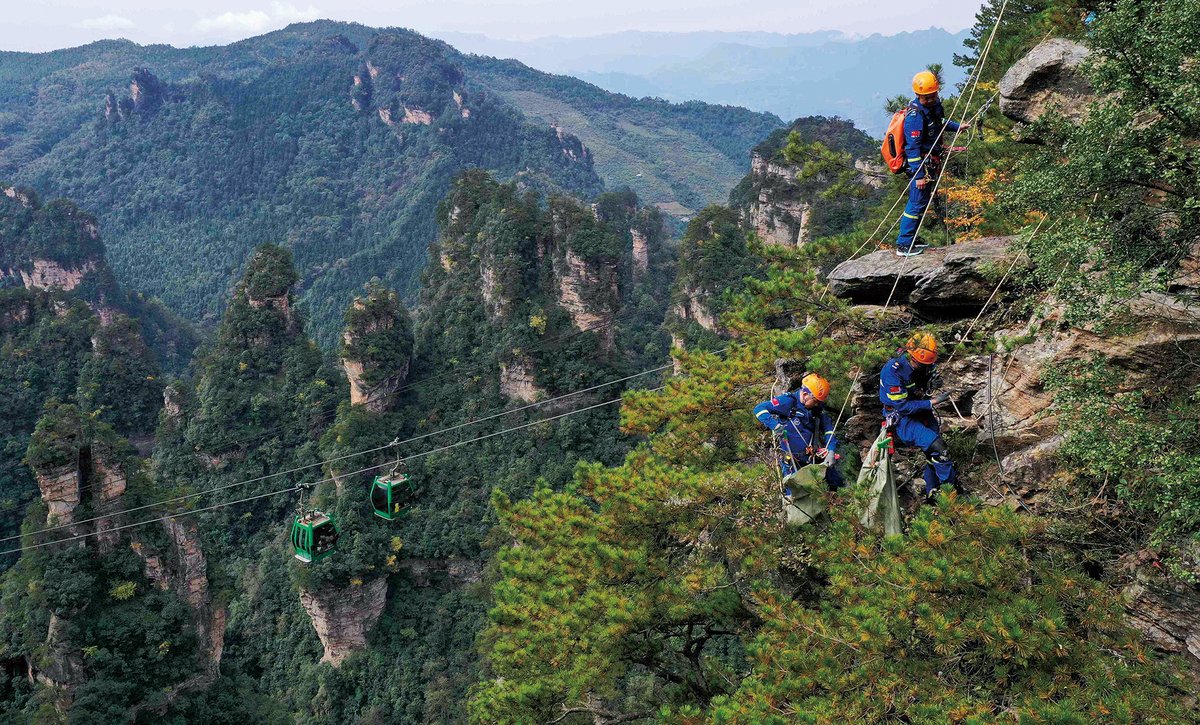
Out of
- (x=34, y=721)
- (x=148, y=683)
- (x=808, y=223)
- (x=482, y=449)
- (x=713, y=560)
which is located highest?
(x=713, y=560)

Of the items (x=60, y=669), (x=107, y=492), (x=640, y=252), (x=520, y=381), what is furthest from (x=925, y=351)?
(x=640, y=252)

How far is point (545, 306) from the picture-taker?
32469mm

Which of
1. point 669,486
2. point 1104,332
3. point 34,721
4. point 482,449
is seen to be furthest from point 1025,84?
point 482,449

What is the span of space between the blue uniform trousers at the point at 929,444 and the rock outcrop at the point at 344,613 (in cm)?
2272

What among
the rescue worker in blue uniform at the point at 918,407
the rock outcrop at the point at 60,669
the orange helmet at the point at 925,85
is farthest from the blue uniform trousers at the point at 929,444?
the rock outcrop at the point at 60,669

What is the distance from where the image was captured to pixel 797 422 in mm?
6730

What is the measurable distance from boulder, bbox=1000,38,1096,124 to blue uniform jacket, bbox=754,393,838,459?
→ 150 inches

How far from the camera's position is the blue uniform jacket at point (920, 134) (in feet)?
25.6

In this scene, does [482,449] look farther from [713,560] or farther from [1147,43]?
[1147,43]

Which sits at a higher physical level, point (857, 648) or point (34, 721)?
point (857, 648)

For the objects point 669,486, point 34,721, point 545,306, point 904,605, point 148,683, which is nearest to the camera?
point 904,605

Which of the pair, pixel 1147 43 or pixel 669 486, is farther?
pixel 669 486

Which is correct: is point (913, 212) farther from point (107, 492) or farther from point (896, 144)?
point (107, 492)

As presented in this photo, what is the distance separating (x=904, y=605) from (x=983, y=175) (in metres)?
8.45
